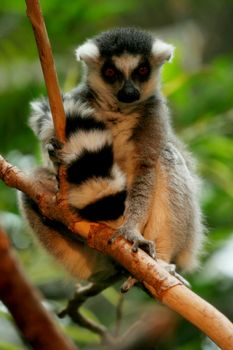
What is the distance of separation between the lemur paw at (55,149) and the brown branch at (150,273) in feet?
0.48

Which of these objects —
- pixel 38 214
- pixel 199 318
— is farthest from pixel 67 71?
pixel 199 318

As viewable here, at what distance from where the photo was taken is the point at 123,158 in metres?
3.60

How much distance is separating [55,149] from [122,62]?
4.23 feet

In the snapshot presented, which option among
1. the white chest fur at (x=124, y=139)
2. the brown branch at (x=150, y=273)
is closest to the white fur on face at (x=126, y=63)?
the white chest fur at (x=124, y=139)

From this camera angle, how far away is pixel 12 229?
4762 mm

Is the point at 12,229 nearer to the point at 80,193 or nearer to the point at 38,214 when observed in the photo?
the point at 38,214

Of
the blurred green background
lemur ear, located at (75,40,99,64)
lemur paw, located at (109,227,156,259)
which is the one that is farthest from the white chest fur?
the blurred green background

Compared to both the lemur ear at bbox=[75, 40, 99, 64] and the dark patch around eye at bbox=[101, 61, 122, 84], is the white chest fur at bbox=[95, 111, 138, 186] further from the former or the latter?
the lemur ear at bbox=[75, 40, 99, 64]

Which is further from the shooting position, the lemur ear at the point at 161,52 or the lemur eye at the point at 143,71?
the lemur ear at the point at 161,52

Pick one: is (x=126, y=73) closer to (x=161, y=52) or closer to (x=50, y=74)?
(x=161, y=52)

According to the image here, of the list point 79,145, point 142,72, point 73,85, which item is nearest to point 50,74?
point 79,145

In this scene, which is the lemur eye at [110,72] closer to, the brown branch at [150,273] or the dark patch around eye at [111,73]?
the dark patch around eye at [111,73]

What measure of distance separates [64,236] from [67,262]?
190mm

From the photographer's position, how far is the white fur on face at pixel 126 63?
3.87 metres
